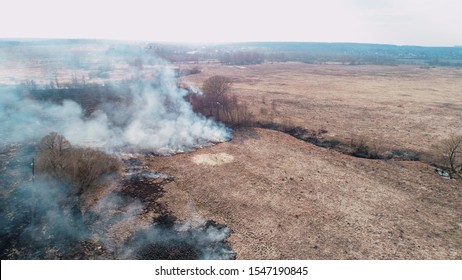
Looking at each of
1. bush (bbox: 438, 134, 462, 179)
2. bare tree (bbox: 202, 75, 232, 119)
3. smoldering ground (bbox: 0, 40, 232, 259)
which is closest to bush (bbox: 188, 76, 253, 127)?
bare tree (bbox: 202, 75, 232, 119)

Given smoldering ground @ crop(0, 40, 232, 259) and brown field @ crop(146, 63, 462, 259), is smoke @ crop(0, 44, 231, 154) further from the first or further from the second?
brown field @ crop(146, 63, 462, 259)

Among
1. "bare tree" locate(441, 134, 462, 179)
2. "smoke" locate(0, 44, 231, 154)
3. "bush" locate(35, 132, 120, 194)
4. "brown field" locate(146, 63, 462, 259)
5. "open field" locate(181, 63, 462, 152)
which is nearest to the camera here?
"brown field" locate(146, 63, 462, 259)

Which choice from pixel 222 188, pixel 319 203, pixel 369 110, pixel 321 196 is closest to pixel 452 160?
pixel 321 196

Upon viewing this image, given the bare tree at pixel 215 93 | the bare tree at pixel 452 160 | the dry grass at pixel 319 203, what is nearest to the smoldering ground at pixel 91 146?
the dry grass at pixel 319 203

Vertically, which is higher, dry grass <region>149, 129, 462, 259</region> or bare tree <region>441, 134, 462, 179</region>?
bare tree <region>441, 134, 462, 179</region>

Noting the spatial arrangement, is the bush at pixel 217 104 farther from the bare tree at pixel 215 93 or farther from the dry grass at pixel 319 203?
the dry grass at pixel 319 203

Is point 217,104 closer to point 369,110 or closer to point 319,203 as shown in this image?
point 369,110

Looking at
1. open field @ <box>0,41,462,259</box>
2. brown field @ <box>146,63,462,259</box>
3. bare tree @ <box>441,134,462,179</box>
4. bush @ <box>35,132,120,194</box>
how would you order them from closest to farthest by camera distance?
open field @ <box>0,41,462,259</box> → brown field @ <box>146,63,462,259</box> → bush @ <box>35,132,120,194</box> → bare tree @ <box>441,134,462,179</box>

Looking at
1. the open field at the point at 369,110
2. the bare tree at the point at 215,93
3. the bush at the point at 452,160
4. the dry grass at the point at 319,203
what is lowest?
the dry grass at the point at 319,203

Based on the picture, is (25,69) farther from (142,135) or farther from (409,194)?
(409,194)
